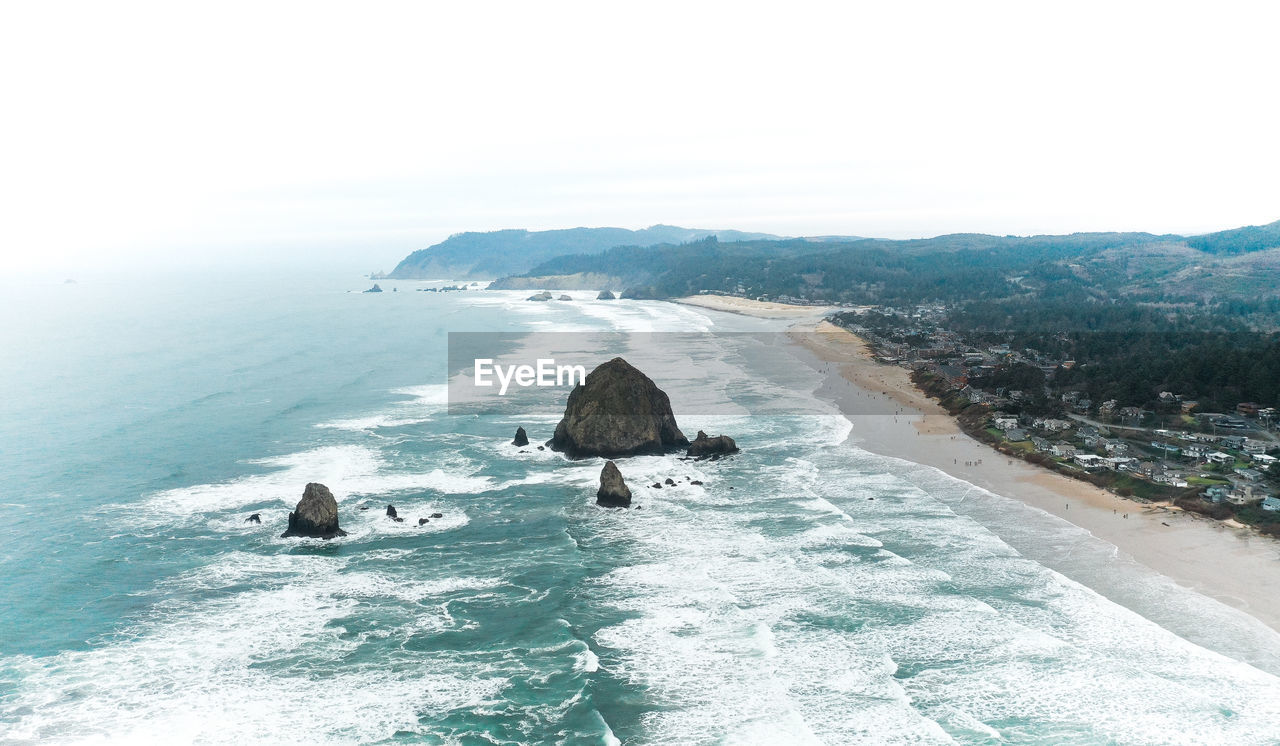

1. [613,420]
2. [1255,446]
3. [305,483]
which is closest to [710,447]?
[613,420]

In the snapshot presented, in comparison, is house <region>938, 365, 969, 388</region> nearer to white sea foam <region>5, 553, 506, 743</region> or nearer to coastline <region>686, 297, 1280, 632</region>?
coastline <region>686, 297, 1280, 632</region>

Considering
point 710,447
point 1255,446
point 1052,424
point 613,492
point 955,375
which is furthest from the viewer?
point 955,375

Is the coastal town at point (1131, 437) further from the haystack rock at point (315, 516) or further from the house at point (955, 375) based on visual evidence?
the haystack rock at point (315, 516)

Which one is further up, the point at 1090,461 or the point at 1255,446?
the point at 1255,446

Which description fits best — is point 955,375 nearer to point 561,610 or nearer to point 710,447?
point 710,447

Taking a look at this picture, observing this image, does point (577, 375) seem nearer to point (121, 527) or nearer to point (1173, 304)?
point (121, 527)

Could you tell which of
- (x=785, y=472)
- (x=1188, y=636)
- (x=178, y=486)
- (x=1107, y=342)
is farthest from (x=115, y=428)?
(x=1107, y=342)

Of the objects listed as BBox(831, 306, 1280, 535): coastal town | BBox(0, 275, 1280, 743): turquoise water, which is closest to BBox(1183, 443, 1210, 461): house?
BBox(831, 306, 1280, 535): coastal town

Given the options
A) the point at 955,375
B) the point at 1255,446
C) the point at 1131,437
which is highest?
the point at 955,375
